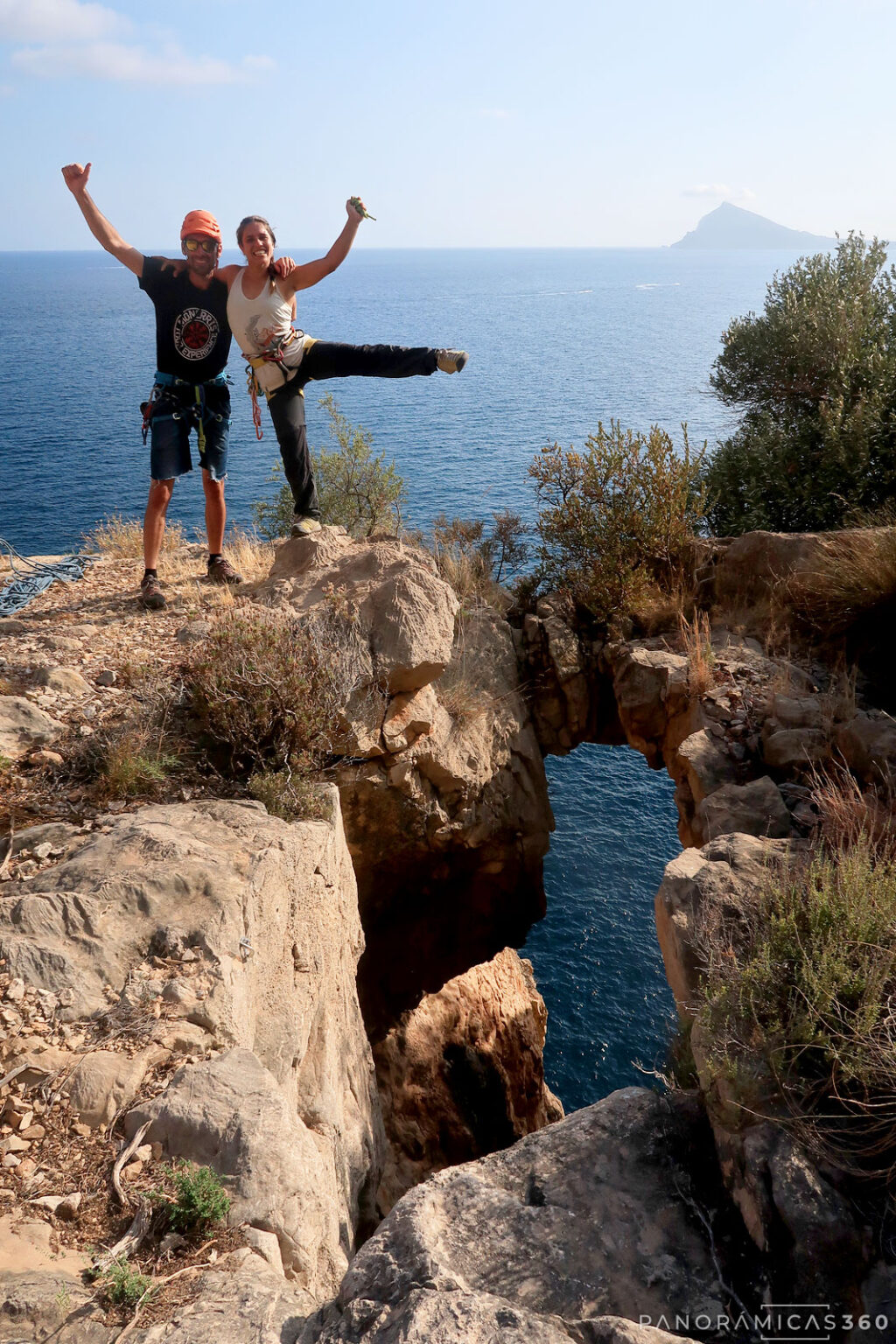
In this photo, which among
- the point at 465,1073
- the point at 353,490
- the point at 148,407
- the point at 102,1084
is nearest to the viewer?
the point at 102,1084

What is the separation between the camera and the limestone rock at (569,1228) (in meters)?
3.27

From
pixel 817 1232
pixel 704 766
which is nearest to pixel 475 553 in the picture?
pixel 704 766

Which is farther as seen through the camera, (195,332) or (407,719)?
(407,719)

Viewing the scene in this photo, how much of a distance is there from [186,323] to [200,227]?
0.77 metres

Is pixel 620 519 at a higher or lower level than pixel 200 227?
lower

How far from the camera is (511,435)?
35625 mm

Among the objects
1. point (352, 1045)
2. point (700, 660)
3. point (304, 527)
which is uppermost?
point (304, 527)

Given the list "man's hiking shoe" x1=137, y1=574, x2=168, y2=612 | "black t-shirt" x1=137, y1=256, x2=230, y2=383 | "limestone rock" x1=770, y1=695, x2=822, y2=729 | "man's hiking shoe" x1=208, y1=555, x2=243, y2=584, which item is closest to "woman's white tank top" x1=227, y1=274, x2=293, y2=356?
"black t-shirt" x1=137, y1=256, x2=230, y2=383

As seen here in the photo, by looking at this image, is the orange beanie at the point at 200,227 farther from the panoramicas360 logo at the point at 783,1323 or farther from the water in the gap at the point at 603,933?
the water in the gap at the point at 603,933

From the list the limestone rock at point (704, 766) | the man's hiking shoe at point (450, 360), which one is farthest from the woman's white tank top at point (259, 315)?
the limestone rock at point (704, 766)

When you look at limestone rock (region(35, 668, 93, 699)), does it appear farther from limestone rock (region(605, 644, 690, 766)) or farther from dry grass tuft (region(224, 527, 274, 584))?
limestone rock (region(605, 644, 690, 766))

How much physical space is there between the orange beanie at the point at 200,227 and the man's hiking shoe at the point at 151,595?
120 inches

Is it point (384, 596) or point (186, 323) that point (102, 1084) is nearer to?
point (384, 596)

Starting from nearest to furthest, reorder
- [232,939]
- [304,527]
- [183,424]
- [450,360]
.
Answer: [232,939] < [450,360] < [183,424] < [304,527]
